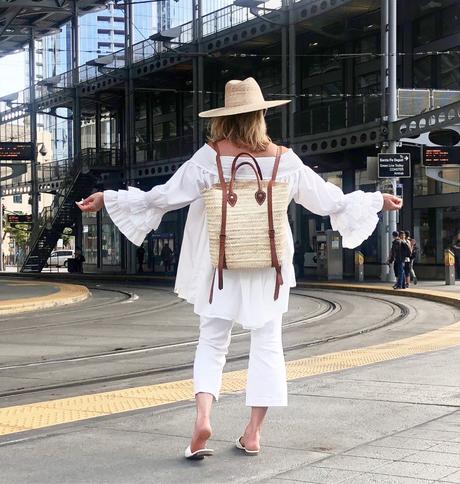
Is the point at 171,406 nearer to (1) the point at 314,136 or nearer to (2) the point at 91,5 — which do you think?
(1) the point at 314,136

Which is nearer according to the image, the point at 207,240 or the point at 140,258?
the point at 207,240

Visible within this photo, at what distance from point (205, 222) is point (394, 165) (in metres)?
19.8

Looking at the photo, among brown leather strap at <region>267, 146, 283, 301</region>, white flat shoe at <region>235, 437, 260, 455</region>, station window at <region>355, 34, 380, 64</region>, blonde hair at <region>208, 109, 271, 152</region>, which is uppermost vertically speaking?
station window at <region>355, 34, 380, 64</region>

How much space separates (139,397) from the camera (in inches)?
251

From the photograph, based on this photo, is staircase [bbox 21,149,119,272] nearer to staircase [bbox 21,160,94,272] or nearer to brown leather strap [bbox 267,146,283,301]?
staircase [bbox 21,160,94,272]

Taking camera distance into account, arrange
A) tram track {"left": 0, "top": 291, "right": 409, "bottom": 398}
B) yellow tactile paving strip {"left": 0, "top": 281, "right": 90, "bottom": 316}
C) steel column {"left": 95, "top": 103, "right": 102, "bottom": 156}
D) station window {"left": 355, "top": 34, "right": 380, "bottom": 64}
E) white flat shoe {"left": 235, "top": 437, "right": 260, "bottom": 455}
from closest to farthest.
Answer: white flat shoe {"left": 235, "top": 437, "right": 260, "bottom": 455}, tram track {"left": 0, "top": 291, "right": 409, "bottom": 398}, yellow tactile paving strip {"left": 0, "top": 281, "right": 90, "bottom": 316}, station window {"left": 355, "top": 34, "right": 380, "bottom": 64}, steel column {"left": 95, "top": 103, "right": 102, "bottom": 156}

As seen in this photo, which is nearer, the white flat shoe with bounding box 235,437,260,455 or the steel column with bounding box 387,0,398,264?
the white flat shoe with bounding box 235,437,260,455

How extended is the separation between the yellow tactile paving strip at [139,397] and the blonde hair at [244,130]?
2.41 metres

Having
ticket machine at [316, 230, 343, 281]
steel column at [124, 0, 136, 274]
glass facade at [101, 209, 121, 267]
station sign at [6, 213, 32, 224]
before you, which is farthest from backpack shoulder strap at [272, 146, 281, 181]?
station sign at [6, 213, 32, 224]

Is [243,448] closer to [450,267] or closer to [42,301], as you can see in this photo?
[42,301]

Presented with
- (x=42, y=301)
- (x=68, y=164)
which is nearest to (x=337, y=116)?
(x=42, y=301)

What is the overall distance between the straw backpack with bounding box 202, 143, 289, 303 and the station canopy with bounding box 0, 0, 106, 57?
36.3 metres

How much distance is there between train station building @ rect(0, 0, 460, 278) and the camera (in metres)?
28.6

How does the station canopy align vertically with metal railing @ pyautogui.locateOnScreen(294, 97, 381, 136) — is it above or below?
above
